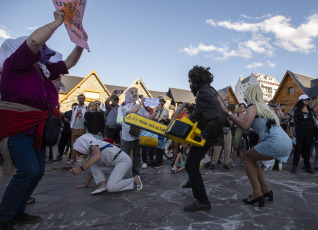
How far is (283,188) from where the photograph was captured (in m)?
4.39

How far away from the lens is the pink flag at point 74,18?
2.36 metres

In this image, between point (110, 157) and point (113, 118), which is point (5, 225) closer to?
point (110, 157)

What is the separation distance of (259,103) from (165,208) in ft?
6.90

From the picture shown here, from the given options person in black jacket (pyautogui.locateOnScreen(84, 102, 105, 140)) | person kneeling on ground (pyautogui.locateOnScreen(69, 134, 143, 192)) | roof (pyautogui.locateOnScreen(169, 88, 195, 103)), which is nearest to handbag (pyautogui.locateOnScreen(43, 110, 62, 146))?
person kneeling on ground (pyautogui.locateOnScreen(69, 134, 143, 192))

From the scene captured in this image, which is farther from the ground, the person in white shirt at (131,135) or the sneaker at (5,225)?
the person in white shirt at (131,135)

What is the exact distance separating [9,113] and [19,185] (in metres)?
0.74

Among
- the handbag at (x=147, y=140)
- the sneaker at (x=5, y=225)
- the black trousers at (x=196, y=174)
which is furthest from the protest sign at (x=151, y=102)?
the sneaker at (x=5, y=225)

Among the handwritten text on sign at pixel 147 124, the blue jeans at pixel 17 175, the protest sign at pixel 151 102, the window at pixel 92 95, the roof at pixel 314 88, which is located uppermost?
the roof at pixel 314 88

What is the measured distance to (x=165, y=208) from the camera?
3.09 m

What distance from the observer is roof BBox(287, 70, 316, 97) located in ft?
92.6

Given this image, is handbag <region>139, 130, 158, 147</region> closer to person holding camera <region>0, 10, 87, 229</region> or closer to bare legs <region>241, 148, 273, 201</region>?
bare legs <region>241, 148, 273, 201</region>

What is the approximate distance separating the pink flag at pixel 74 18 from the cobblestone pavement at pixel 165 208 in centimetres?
211

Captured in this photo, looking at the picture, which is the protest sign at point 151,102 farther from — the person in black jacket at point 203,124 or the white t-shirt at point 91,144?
the person in black jacket at point 203,124

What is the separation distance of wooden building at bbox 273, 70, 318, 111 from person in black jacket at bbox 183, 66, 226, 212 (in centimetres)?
3001
